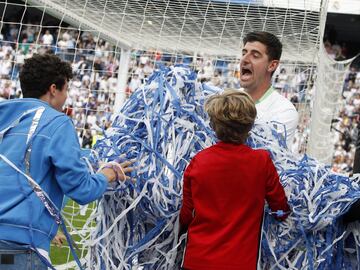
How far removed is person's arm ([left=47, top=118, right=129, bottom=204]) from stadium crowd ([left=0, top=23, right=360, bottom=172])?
25.0 feet

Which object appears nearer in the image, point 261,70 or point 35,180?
point 35,180

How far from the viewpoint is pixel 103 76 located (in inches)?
669

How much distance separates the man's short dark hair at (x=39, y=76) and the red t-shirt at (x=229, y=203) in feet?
2.35

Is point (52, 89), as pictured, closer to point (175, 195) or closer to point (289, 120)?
point (175, 195)

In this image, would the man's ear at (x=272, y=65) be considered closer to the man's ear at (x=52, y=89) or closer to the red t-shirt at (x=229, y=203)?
the red t-shirt at (x=229, y=203)

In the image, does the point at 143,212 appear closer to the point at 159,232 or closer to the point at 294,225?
the point at 159,232

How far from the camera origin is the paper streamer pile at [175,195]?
2.89 m

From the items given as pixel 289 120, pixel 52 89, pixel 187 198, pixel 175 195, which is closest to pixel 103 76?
pixel 289 120

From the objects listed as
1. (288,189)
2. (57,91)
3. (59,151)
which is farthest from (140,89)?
(288,189)

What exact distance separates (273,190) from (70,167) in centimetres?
78

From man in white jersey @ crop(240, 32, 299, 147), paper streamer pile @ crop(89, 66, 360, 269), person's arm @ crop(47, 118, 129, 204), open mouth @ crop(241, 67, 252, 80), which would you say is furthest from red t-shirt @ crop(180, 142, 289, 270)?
open mouth @ crop(241, 67, 252, 80)

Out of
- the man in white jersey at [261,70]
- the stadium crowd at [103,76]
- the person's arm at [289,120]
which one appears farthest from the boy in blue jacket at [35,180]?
the stadium crowd at [103,76]

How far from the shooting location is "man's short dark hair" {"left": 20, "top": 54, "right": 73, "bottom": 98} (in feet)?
9.61

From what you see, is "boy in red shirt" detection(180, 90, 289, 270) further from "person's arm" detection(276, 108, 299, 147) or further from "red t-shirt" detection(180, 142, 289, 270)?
"person's arm" detection(276, 108, 299, 147)
